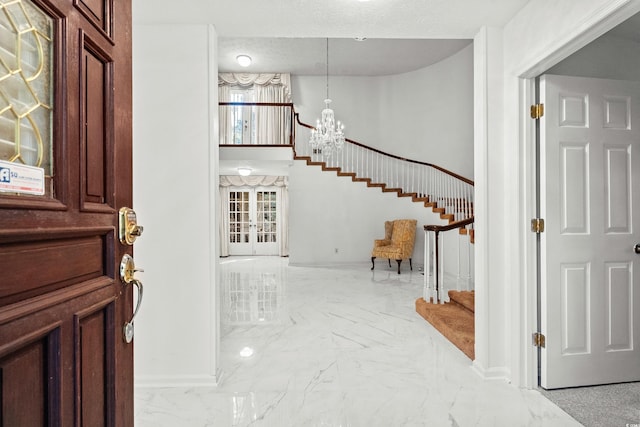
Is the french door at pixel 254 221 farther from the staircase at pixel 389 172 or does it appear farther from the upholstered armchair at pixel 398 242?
the upholstered armchair at pixel 398 242

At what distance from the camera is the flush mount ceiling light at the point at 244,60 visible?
766cm

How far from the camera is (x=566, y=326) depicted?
2.34 metres

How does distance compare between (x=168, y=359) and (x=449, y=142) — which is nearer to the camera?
(x=168, y=359)

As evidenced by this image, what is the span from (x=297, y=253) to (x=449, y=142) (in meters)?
4.02

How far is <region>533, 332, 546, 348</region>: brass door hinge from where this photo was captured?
2346 millimetres

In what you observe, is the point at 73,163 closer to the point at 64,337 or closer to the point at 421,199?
the point at 64,337

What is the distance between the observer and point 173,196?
2410 mm

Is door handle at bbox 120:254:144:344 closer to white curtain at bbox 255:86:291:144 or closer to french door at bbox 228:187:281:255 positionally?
white curtain at bbox 255:86:291:144

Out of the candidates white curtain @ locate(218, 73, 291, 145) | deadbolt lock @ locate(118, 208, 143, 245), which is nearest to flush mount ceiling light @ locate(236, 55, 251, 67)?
white curtain @ locate(218, 73, 291, 145)

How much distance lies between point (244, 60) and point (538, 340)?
24.4 feet

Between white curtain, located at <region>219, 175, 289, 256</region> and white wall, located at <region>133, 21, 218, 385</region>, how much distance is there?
7.32 meters

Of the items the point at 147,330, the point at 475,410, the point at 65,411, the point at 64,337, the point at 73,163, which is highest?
the point at 73,163

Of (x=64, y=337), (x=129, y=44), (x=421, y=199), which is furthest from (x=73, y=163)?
(x=421, y=199)

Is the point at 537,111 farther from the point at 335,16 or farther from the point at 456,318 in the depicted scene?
the point at 456,318
